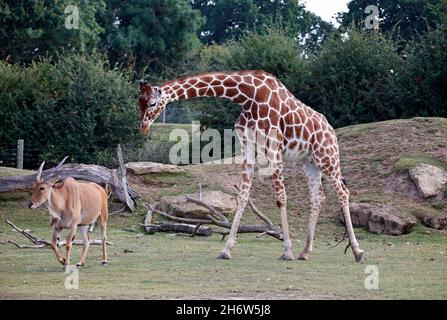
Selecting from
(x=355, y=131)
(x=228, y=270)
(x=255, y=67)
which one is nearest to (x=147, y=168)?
(x=355, y=131)

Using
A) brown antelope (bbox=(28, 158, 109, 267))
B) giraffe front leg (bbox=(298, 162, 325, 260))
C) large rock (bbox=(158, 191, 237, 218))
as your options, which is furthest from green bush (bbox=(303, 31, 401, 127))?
brown antelope (bbox=(28, 158, 109, 267))

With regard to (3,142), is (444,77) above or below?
above

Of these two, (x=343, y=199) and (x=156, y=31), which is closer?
(x=343, y=199)

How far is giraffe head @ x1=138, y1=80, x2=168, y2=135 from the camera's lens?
45.3ft

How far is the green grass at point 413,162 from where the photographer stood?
2041 centimetres

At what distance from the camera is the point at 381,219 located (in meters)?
18.3

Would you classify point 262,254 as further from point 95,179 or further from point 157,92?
point 95,179

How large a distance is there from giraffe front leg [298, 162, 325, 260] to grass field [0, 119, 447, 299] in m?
0.33

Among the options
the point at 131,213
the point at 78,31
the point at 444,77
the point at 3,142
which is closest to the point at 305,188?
the point at 131,213

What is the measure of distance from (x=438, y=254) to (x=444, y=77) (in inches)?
540

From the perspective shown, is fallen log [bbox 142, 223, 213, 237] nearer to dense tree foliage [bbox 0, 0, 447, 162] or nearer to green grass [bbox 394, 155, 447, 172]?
green grass [bbox 394, 155, 447, 172]

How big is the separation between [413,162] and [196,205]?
488 centimetres
